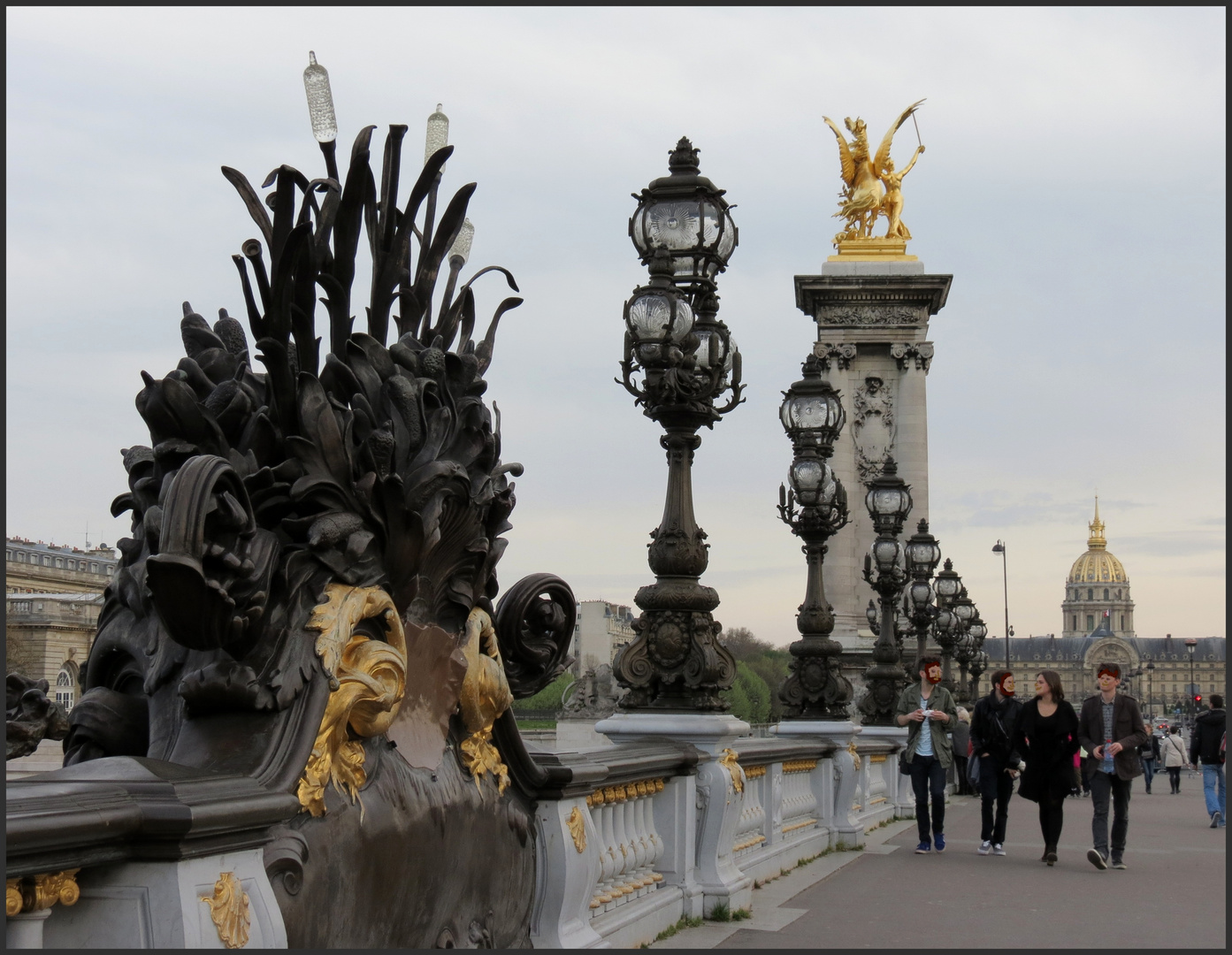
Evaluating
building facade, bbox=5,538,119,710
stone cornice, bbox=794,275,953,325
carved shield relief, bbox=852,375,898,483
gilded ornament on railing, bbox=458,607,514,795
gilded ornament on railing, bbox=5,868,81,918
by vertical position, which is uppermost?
stone cornice, bbox=794,275,953,325

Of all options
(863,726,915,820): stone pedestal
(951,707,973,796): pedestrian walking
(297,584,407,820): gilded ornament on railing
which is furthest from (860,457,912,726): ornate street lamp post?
(297,584,407,820): gilded ornament on railing

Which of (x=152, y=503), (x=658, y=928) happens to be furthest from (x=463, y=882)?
(x=658, y=928)

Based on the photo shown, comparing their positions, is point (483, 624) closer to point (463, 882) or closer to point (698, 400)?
point (463, 882)

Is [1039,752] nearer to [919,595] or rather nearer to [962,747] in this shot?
[962,747]

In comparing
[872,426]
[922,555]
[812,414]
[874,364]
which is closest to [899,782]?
[922,555]

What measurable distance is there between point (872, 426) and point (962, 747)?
22.9m

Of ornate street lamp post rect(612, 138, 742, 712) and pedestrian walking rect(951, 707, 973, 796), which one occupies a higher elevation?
ornate street lamp post rect(612, 138, 742, 712)

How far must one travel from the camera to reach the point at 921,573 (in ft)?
89.1

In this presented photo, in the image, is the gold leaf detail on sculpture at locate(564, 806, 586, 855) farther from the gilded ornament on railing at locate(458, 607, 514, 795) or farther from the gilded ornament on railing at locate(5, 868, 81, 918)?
the gilded ornament on railing at locate(5, 868, 81, 918)

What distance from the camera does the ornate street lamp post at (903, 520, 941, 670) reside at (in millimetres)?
27000

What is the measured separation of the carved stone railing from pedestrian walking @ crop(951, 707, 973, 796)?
7515mm

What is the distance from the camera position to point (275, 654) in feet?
13.9

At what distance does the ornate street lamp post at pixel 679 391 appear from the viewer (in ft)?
32.7

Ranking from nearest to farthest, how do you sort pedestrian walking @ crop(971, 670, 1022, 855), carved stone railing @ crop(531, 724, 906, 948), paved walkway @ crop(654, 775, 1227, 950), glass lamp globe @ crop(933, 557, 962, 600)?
carved stone railing @ crop(531, 724, 906, 948)
paved walkway @ crop(654, 775, 1227, 950)
pedestrian walking @ crop(971, 670, 1022, 855)
glass lamp globe @ crop(933, 557, 962, 600)
